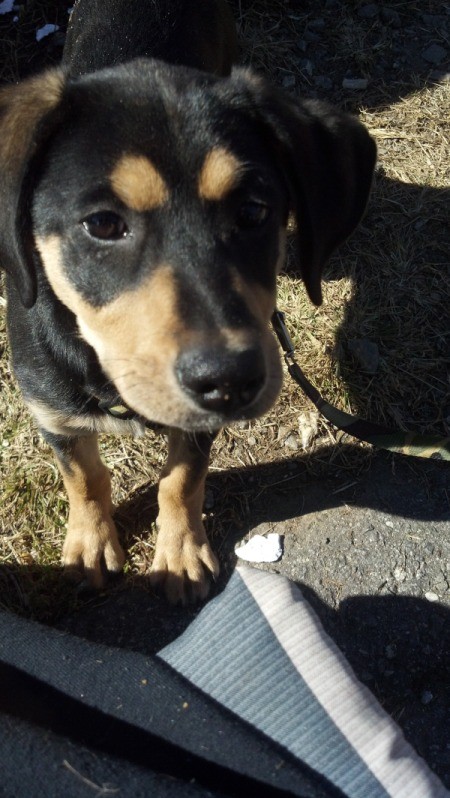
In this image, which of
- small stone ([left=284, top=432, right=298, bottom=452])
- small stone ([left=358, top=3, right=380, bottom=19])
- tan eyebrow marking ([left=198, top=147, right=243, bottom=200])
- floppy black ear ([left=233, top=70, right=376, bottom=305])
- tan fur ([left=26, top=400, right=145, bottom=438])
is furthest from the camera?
small stone ([left=358, top=3, right=380, bottom=19])

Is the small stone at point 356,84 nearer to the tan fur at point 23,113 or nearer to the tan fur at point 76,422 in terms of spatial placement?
the tan fur at point 23,113

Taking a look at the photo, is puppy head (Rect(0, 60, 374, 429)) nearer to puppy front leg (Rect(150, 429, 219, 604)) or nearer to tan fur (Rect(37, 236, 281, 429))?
tan fur (Rect(37, 236, 281, 429))

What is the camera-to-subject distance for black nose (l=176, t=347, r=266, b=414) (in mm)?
1796

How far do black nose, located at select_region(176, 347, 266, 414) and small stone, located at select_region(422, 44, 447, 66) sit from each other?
383cm

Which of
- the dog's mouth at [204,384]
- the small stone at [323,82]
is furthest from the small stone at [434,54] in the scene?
the dog's mouth at [204,384]

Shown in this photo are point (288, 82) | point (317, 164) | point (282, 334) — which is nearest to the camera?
point (317, 164)

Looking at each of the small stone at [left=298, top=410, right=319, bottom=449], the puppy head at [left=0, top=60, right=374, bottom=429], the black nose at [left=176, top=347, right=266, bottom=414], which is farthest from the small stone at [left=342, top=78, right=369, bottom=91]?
the black nose at [left=176, top=347, right=266, bottom=414]

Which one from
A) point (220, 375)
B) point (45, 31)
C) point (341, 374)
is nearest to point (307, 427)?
point (341, 374)

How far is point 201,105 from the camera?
2145mm

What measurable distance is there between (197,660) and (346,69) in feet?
13.0

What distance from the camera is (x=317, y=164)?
2.30 m

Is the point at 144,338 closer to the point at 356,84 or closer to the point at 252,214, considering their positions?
the point at 252,214

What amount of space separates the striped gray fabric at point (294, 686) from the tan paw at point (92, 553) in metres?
0.83

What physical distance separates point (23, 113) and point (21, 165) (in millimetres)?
190
